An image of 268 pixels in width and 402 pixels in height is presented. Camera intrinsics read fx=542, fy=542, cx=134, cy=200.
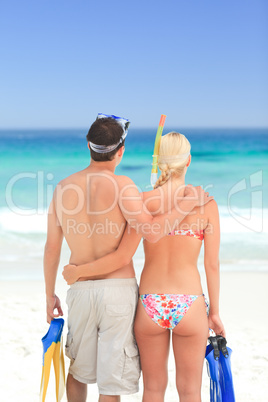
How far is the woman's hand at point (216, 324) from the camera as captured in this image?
2.42 metres

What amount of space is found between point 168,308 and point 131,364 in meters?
0.32

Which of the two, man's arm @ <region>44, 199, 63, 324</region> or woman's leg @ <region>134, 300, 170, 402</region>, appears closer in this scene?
woman's leg @ <region>134, 300, 170, 402</region>

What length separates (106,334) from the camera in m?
2.39

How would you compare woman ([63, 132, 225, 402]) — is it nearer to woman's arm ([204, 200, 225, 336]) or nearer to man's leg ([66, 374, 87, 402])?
woman's arm ([204, 200, 225, 336])

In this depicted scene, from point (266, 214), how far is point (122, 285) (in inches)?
333

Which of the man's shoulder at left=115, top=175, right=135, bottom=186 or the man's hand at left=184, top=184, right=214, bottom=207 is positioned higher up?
the man's shoulder at left=115, top=175, right=135, bottom=186

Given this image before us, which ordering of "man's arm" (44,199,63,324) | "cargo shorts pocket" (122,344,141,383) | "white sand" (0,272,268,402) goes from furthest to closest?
"white sand" (0,272,268,402) < "man's arm" (44,199,63,324) < "cargo shorts pocket" (122,344,141,383)

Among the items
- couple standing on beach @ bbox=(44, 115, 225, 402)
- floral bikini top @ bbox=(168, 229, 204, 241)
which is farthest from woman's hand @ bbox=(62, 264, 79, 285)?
floral bikini top @ bbox=(168, 229, 204, 241)

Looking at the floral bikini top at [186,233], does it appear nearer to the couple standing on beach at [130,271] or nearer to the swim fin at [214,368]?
the couple standing on beach at [130,271]

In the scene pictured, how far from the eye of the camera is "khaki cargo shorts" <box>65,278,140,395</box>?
7.76 ft

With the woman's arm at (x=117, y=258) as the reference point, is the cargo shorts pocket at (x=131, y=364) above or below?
below

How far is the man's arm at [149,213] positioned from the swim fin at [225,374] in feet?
1.84

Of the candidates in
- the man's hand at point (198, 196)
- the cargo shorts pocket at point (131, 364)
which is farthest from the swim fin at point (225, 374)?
the man's hand at point (198, 196)

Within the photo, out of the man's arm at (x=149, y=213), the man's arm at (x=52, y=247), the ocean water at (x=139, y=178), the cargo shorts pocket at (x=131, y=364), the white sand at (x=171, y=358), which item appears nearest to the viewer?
the man's arm at (x=149, y=213)
